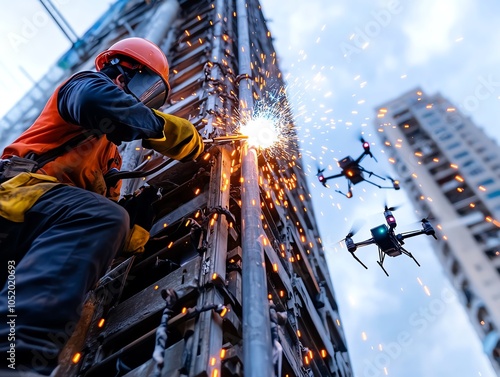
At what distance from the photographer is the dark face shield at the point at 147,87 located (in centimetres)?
333

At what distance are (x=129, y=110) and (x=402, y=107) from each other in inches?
2852

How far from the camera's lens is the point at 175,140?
3084 mm

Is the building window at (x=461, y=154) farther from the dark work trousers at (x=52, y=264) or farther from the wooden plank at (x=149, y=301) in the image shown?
the dark work trousers at (x=52, y=264)

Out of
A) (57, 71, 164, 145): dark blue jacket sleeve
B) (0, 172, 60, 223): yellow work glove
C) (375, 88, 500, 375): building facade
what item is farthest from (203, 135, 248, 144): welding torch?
(375, 88, 500, 375): building facade

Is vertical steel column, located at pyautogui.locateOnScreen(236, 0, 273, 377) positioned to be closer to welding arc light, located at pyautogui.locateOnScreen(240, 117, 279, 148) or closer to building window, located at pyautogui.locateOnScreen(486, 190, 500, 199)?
welding arc light, located at pyautogui.locateOnScreen(240, 117, 279, 148)

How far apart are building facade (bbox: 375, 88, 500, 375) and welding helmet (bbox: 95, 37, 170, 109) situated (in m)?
49.4

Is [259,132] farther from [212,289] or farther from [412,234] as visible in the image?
[412,234]

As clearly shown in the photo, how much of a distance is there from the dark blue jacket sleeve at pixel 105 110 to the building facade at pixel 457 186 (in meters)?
50.0

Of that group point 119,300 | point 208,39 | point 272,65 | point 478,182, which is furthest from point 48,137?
point 478,182

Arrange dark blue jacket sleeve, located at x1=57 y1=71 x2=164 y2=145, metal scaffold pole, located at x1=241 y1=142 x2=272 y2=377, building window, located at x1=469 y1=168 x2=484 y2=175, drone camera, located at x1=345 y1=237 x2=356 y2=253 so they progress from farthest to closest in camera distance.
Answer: building window, located at x1=469 y1=168 x2=484 y2=175 < drone camera, located at x1=345 y1=237 x2=356 y2=253 < dark blue jacket sleeve, located at x1=57 y1=71 x2=164 y2=145 < metal scaffold pole, located at x1=241 y1=142 x2=272 y2=377

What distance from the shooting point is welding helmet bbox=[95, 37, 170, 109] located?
337 centimetres

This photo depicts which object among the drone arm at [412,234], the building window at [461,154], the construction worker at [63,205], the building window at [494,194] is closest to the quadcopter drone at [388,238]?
A: the drone arm at [412,234]

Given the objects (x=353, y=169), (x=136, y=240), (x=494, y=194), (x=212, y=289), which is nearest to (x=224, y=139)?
(x=136, y=240)

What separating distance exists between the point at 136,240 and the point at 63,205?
90cm
